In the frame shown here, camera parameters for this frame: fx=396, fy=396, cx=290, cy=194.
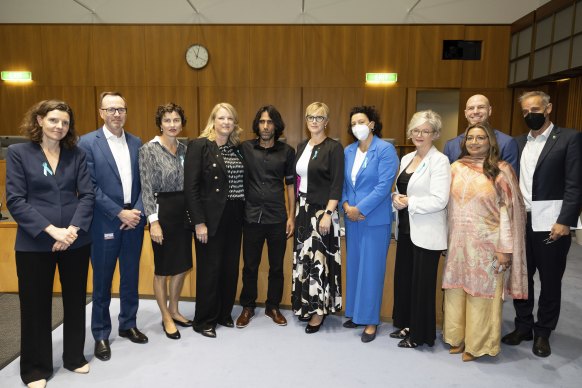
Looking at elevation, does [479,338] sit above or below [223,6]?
below

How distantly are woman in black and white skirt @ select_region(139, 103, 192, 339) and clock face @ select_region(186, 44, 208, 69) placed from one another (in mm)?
5361

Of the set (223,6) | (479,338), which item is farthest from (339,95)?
(479,338)

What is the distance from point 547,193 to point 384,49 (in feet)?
18.4

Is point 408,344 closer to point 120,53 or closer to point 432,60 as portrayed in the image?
point 432,60

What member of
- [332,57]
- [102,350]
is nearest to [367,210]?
[102,350]

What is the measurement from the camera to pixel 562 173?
2.65 metres

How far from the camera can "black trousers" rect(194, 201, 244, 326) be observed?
112 inches

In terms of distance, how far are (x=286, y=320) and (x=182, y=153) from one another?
61.2 inches

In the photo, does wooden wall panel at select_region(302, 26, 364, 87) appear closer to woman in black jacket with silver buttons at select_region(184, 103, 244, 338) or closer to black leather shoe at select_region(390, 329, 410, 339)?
woman in black jacket with silver buttons at select_region(184, 103, 244, 338)

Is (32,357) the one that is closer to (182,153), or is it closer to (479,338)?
(182,153)

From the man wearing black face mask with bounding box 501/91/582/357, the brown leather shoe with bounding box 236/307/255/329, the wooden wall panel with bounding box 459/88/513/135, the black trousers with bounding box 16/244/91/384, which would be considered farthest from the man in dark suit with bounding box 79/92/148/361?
the wooden wall panel with bounding box 459/88/513/135

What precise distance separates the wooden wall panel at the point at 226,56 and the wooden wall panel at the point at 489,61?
13.9 ft

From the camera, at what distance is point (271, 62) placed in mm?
7695

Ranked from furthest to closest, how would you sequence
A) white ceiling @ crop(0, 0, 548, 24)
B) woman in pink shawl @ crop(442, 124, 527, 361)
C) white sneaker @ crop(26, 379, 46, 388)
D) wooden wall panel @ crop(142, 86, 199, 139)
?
wooden wall panel @ crop(142, 86, 199, 139) → white ceiling @ crop(0, 0, 548, 24) → woman in pink shawl @ crop(442, 124, 527, 361) → white sneaker @ crop(26, 379, 46, 388)
